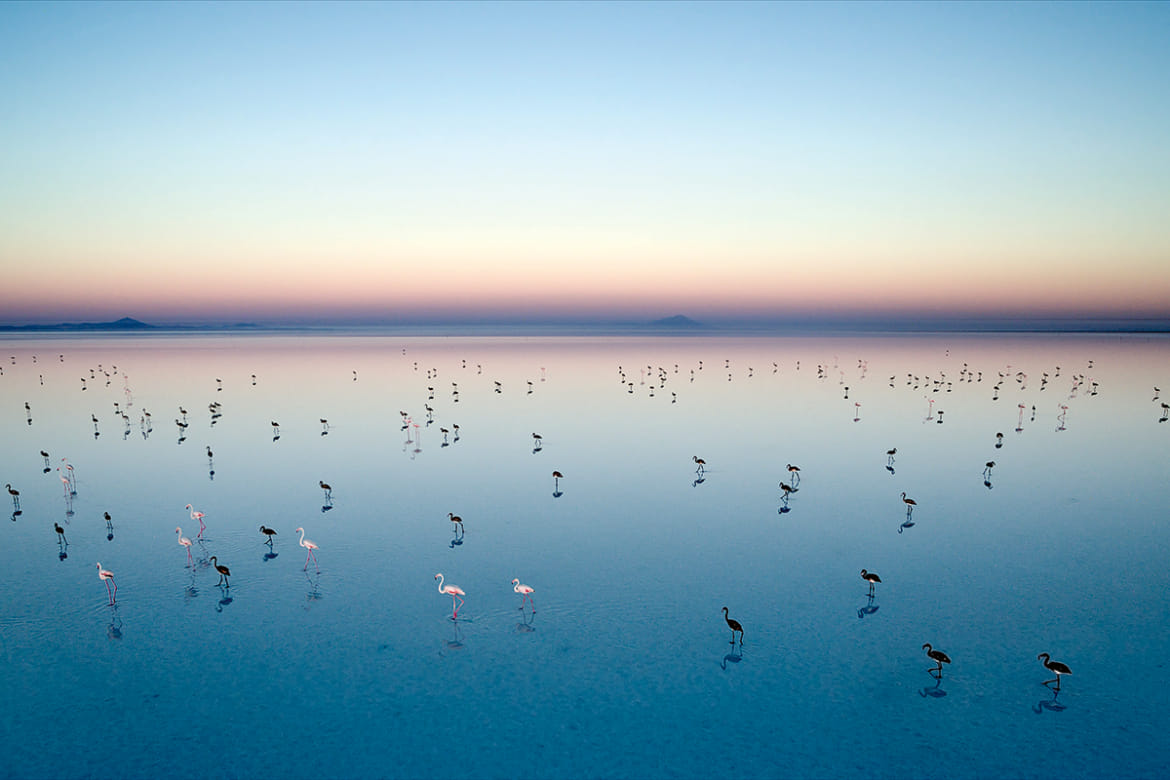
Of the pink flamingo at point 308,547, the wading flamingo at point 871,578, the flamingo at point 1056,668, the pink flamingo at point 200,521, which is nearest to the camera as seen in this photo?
the flamingo at point 1056,668

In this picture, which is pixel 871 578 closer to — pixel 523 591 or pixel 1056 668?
pixel 1056 668

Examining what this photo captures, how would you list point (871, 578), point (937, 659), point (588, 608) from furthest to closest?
point (871, 578) → point (588, 608) → point (937, 659)

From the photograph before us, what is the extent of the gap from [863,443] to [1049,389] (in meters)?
29.1

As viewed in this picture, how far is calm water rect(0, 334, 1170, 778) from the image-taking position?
9570 millimetres

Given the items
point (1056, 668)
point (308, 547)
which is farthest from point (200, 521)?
point (1056, 668)

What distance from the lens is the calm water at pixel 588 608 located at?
9570 millimetres

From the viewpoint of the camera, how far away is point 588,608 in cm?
1359

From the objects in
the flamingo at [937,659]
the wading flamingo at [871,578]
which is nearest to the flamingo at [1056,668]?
the flamingo at [937,659]

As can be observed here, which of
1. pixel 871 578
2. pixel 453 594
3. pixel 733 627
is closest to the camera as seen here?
pixel 733 627

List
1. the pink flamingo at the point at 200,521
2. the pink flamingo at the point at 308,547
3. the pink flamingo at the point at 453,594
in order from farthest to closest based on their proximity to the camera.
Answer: the pink flamingo at the point at 200,521
the pink flamingo at the point at 308,547
the pink flamingo at the point at 453,594

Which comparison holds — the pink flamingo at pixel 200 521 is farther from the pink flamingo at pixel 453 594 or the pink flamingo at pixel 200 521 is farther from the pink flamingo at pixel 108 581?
the pink flamingo at pixel 453 594

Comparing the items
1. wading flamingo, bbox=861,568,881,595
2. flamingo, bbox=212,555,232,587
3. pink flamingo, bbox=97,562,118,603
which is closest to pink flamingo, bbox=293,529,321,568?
flamingo, bbox=212,555,232,587

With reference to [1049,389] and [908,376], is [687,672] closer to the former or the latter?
[1049,389]

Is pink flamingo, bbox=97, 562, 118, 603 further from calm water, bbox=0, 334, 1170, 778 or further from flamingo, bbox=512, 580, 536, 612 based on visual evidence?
flamingo, bbox=512, 580, 536, 612
